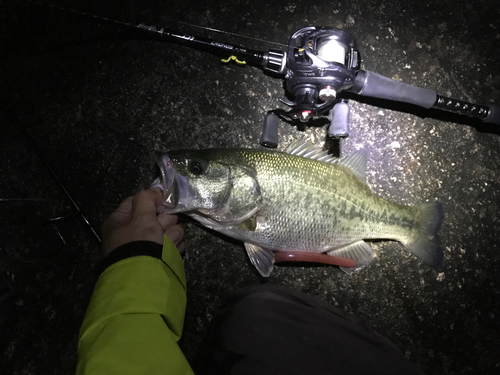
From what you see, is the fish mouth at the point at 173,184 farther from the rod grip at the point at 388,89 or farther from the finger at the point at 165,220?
the rod grip at the point at 388,89

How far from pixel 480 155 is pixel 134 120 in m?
2.26

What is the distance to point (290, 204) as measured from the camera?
63.2 inches

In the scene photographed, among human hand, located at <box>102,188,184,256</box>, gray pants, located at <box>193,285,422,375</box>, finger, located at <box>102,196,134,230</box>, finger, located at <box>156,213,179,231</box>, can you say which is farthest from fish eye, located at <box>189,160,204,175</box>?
gray pants, located at <box>193,285,422,375</box>

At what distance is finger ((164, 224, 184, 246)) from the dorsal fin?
0.78 meters

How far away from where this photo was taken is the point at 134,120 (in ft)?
6.27

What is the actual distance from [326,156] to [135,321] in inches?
50.1

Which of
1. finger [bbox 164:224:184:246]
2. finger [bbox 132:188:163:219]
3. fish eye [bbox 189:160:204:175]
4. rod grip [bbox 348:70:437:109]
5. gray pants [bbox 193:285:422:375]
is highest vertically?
rod grip [bbox 348:70:437:109]

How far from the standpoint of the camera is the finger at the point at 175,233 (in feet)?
5.68

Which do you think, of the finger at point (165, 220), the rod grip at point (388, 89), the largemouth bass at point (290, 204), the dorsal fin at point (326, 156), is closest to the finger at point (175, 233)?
the finger at point (165, 220)

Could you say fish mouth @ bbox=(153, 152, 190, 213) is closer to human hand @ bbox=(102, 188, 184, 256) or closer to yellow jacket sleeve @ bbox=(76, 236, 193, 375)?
human hand @ bbox=(102, 188, 184, 256)

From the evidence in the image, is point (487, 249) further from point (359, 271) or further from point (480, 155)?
point (359, 271)

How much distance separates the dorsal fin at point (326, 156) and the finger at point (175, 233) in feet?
2.55

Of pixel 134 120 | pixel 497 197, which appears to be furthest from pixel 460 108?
pixel 134 120

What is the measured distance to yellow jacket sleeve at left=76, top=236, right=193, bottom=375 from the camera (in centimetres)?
108
